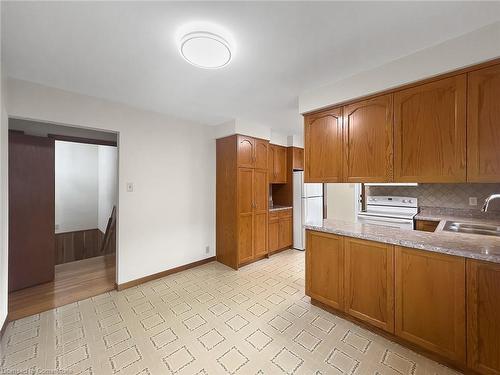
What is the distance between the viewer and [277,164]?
4492 millimetres

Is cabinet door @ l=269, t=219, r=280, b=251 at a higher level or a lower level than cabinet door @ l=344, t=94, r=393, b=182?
lower

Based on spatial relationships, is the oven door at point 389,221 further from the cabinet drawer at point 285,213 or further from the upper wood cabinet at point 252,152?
the upper wood cabinet at point 252,152

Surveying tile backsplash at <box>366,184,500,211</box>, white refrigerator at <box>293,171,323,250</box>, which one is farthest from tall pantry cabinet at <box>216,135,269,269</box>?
tile backsplash at <box>366,184,500,211</box>

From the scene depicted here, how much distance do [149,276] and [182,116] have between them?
2429 millimetres

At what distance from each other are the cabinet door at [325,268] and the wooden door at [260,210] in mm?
1469

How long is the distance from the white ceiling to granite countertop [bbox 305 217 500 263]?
1520 mm

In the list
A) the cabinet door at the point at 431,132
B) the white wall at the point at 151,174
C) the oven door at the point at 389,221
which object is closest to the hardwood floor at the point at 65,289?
the white wall at the point at 151,174

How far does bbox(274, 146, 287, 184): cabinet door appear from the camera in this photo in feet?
14.7

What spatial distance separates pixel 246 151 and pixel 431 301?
2.89 meters

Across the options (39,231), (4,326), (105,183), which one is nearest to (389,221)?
(4,326)

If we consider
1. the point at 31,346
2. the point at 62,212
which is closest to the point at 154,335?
the point at 31,346

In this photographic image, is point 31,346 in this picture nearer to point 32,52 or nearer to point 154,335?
point 154,335

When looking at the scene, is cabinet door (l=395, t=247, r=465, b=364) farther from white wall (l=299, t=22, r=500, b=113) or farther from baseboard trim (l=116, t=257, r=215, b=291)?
baseboard trim (l=116, t=257, r=215, b=291)

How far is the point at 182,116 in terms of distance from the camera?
341 cm
